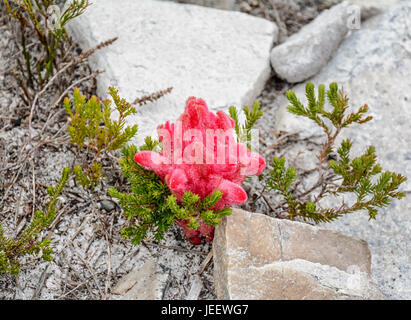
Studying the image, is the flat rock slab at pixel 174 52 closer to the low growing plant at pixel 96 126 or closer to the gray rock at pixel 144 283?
the low growing plant at pixel 96 126

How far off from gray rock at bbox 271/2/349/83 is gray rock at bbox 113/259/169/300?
6.57ft

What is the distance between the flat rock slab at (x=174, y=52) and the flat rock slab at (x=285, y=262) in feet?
3.50

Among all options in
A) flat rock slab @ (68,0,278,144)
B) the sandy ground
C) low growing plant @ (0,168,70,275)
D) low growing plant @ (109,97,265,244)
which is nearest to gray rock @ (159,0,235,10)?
flat rock slab @ (68,0,278,144)

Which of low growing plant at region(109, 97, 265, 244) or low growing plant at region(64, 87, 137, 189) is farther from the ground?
low growing plant at region(64, 87, 137, 189)

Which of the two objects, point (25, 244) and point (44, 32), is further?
point (44, 32)

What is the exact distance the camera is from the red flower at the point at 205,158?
2447mm

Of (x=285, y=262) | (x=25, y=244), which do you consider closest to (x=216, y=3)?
(x=285, y=262)

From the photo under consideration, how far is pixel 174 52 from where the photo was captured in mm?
3812

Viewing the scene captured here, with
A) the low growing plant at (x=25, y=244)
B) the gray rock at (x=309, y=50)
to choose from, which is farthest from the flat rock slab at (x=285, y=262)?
the gray rock at (x=309, y=50)

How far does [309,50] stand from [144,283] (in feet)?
7.61

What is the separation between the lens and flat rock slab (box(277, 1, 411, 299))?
305 centimetres

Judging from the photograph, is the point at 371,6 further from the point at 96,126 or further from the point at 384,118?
the point at 96,126

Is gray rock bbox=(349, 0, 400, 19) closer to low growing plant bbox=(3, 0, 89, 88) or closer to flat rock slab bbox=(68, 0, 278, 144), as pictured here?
flat rock slab bbox=(68, 0, 278, 144)
